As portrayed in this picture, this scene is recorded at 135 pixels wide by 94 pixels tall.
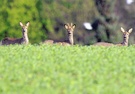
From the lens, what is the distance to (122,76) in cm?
1273

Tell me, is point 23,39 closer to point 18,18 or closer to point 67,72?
point 67,72

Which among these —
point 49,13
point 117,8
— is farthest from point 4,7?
point 117,8

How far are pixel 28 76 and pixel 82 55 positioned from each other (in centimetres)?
319

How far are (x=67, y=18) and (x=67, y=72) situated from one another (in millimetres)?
40376

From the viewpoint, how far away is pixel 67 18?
5328 centimetres

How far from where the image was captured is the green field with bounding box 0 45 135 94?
11695mm

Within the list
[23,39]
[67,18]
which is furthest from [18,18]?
[23,39]

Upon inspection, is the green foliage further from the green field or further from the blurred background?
the green field

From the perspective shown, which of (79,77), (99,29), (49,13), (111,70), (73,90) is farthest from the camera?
(49,13)

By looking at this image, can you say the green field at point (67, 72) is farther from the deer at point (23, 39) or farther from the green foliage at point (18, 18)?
the green foliage at point (18, 18)

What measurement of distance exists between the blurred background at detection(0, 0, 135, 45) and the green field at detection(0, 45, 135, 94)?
22.8 meters

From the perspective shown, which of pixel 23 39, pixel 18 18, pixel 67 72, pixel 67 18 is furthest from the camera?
pixel 67 18

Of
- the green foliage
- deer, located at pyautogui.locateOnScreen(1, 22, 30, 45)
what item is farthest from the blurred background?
deer, located at pyautogui.locateOnScreen(1, 22, 30, 45)

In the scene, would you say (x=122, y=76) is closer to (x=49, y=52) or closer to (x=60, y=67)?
(x=60, y=67)
